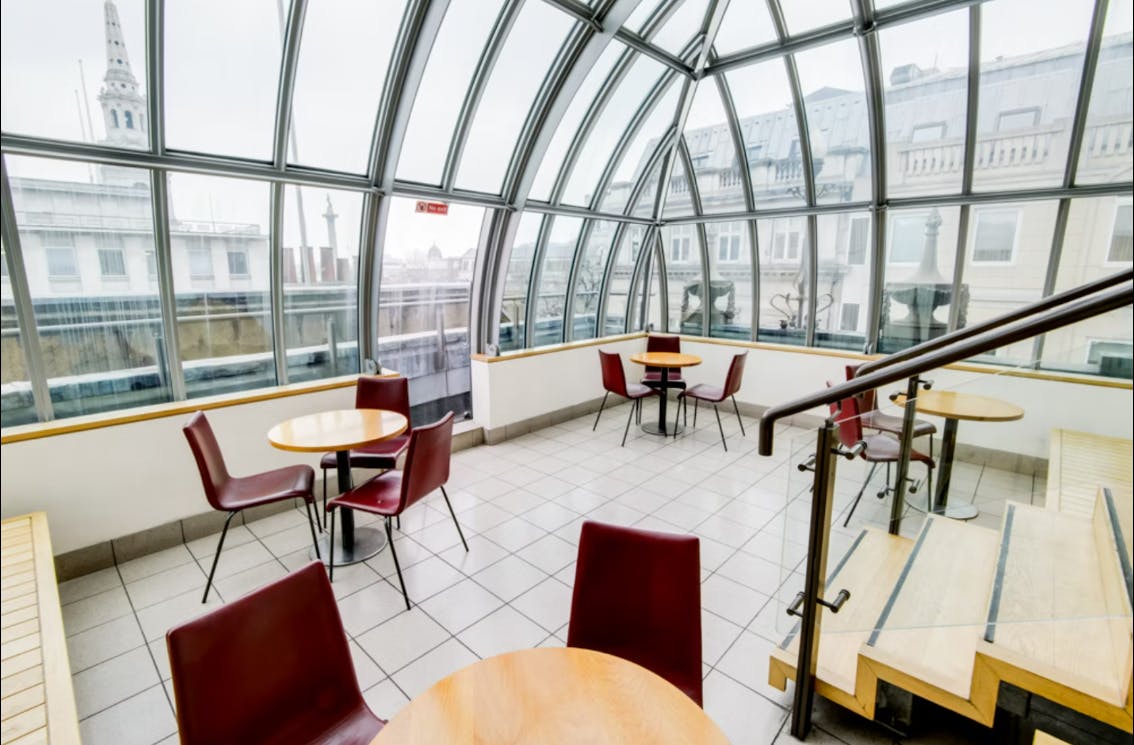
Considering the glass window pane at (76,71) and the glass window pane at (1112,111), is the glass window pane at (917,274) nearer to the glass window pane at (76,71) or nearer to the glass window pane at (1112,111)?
the glass window pane at (1112,111)

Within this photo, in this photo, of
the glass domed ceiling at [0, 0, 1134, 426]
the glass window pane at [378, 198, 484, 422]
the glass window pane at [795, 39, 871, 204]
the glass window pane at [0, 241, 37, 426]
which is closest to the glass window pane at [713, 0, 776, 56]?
the glass domed ceiling at [0, 0, 1134, 426]

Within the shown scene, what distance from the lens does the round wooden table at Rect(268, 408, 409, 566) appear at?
2.99 meters

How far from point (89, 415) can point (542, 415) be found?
3.83m

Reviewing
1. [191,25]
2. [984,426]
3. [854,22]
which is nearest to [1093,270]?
[854,22]

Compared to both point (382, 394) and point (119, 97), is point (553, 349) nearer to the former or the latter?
point (382, 394)

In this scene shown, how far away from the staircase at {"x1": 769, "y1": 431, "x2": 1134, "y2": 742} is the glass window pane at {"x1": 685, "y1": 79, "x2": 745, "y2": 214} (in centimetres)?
472

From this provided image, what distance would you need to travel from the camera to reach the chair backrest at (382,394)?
400 cm

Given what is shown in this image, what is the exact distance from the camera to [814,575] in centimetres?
190

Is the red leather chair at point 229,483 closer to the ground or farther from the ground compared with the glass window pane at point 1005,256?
closer to the ground

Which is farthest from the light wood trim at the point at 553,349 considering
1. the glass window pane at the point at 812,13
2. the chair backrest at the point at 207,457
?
the glass window pane at the point at 812,13

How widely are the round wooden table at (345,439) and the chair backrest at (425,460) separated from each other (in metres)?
0.39

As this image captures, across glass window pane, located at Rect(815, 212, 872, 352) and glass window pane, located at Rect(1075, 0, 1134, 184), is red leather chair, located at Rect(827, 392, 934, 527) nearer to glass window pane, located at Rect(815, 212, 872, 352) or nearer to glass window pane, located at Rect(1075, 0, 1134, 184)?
glass window pane, located at Rect(815, 212, 872, 352)

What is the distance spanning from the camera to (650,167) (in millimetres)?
6215

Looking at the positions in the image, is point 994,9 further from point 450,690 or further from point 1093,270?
point 450,690
